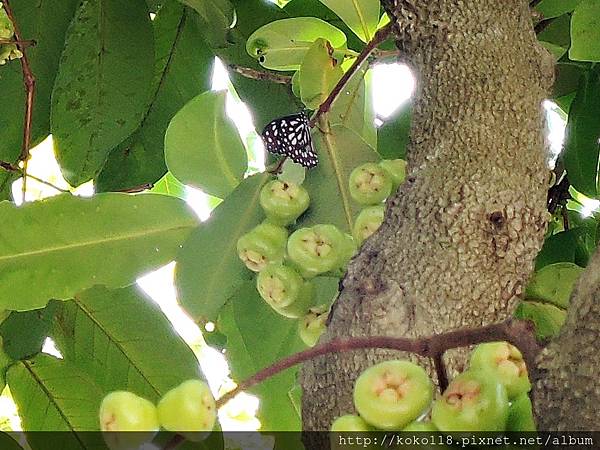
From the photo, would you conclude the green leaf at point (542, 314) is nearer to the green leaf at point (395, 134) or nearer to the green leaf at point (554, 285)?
the green leaf at point (554, 285)

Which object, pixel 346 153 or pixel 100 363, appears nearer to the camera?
pixel 346 153

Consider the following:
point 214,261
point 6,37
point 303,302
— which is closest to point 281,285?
point 303,302

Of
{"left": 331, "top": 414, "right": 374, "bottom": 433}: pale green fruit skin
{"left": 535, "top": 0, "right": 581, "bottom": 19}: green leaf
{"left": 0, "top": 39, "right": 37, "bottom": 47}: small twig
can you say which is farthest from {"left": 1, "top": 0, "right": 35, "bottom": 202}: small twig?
{"left": 331, "top": 414, "right": 374, "bottom": 433}: pale green fruit skin

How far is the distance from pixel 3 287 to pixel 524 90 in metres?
0.56

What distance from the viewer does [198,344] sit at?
197 cm

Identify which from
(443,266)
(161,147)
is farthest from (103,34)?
(443,266)

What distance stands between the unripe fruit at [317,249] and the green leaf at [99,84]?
1.51 ft

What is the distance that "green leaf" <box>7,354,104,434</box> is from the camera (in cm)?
108

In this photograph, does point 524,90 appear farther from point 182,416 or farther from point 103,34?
point 103,34

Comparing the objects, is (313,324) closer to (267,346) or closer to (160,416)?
(267,346)

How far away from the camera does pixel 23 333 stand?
1.09 m

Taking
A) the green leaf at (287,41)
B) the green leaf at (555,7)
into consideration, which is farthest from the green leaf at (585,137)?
the green leaf at (287,41)

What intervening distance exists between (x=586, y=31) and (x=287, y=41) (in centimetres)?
36

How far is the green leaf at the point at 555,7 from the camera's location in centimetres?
101
